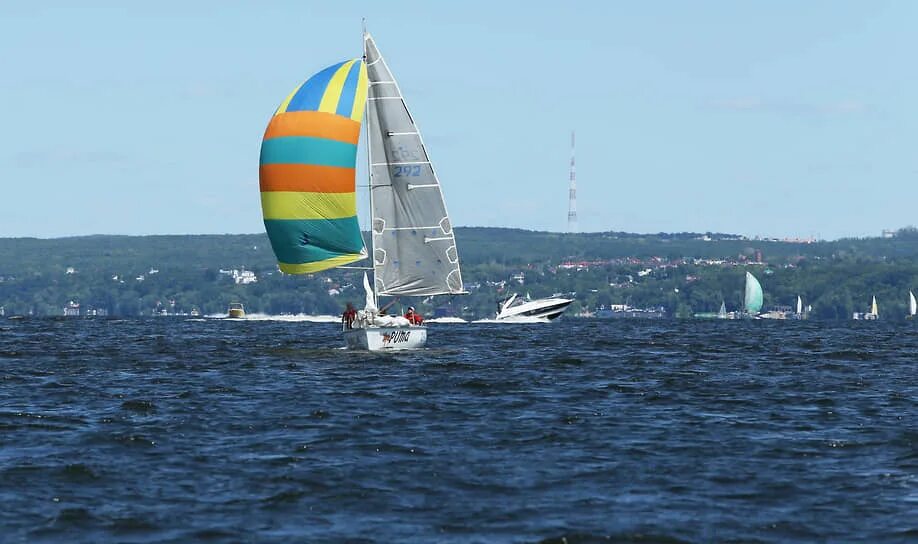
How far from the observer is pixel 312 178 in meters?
50.7

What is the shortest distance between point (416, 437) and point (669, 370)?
885 inches

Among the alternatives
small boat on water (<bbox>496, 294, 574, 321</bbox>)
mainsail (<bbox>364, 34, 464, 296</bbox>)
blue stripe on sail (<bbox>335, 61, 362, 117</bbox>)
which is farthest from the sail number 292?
small boat on water (<bbox>496, 294, 574, 321</bbox>)

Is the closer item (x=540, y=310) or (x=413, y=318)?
(x=413, y=318)

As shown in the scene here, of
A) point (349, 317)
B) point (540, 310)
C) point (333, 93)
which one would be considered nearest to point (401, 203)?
point (349, 317)

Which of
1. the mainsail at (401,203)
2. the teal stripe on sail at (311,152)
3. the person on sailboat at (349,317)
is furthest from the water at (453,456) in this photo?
the teal stripe on sail at (311,152)

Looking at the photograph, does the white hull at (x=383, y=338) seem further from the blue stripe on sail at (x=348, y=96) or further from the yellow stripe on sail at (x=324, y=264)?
the blue stripe on sail at (x=348, y=96)

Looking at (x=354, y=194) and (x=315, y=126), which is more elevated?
(x=315, y=126)

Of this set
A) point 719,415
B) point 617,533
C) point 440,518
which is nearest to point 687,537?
point 617,533

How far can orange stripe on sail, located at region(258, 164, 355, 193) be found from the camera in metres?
50.7

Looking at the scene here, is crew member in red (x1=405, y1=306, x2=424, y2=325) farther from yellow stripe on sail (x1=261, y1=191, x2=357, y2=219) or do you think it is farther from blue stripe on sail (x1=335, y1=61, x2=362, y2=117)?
blue stripe on sail (x1=335, y1=61, x2=362, y2=117)

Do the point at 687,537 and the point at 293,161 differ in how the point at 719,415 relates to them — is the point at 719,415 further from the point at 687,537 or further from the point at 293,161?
the point at 293,161

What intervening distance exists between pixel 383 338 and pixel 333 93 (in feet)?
29.3

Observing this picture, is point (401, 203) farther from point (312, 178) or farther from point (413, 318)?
point (413, 318)

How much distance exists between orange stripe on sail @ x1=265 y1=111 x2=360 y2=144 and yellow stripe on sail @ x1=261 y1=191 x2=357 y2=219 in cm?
207
